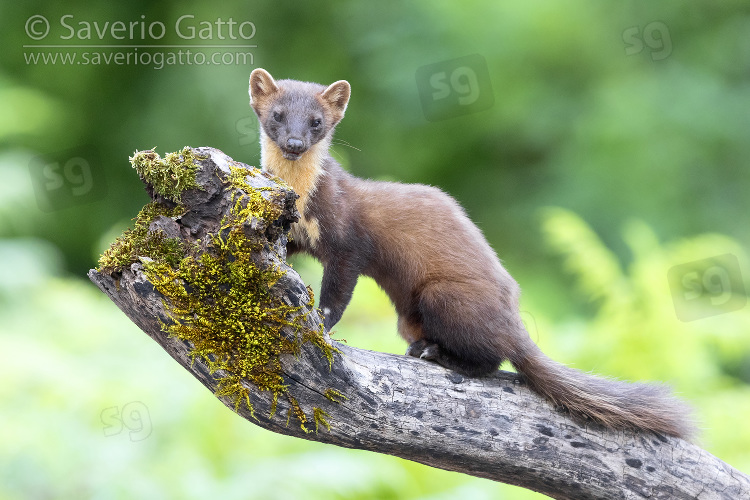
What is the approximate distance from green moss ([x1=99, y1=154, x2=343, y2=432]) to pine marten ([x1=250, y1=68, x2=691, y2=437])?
57 centimetres

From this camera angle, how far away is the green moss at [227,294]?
2.66m

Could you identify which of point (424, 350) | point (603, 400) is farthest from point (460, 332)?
point (603, 400)

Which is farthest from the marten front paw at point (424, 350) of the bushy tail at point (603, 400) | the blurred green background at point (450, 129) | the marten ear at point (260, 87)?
the blurred green background at point (450, 129)

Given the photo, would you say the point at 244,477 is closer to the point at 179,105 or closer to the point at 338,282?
the point at 338,282

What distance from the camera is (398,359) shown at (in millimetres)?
3170

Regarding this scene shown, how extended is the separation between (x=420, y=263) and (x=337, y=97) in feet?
2.94

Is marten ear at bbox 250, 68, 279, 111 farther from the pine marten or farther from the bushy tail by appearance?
the bushy tail

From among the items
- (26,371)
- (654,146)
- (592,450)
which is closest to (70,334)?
(26,371)

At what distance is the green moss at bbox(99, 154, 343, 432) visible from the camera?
8.72ft

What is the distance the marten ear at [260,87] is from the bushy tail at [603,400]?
157cm

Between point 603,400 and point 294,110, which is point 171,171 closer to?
point 294,110

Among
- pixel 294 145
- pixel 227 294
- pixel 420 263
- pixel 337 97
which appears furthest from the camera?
pixel 337 97

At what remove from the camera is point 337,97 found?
3.75 metres

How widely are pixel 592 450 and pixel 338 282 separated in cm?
121
